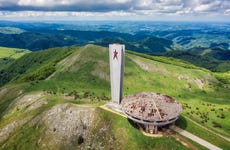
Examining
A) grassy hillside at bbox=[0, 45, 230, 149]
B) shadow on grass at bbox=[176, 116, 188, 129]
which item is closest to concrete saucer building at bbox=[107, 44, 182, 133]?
grassy hillside at bbox=[0, 45, 230, 149]

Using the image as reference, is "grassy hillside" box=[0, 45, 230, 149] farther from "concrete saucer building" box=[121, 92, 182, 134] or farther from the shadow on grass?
"concrete saucer building" box=[121, 92, 182, 134]

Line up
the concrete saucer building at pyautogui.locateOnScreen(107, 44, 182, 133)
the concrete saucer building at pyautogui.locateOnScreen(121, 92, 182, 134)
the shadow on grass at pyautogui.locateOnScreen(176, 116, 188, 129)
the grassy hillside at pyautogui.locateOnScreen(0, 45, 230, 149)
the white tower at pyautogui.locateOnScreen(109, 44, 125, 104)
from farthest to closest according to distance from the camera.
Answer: the white tower at pyautogui.locateOnScreen(109, 44, 125, 104) → the shadow on grass at pyautogui.locateOnScreen(176, 116, 188, 129) → the grassy hillside at pyautogui.locateOnScreen(0, 45, 230, 149) → the concrete saucer building at pyautogui.locateOnScreen(107, 44, 182, 133) → the concrete saucer building at pyautogui.locateOnScreen(121, 92, 182, 134)

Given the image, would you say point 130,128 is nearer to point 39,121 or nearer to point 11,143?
point 39,121

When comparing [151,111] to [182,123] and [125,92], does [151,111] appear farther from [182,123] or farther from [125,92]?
[125,92]

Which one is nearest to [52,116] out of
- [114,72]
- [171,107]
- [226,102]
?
[114,72]

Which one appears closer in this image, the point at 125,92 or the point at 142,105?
the point at 142,105

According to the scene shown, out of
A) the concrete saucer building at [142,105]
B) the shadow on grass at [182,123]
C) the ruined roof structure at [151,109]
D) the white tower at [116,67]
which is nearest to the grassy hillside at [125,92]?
the shadow on grass at [182,123]

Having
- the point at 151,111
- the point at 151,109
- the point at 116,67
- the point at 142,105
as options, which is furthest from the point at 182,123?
the point at 116,67
